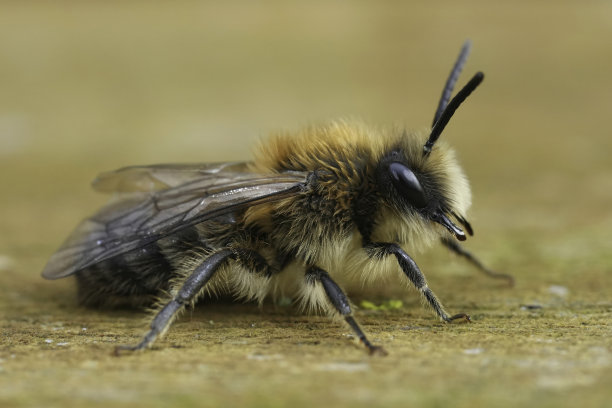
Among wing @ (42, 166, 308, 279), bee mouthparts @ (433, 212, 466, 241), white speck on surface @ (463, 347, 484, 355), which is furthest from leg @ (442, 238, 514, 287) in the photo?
white speck on surface @ (463, 347, 484, 355)

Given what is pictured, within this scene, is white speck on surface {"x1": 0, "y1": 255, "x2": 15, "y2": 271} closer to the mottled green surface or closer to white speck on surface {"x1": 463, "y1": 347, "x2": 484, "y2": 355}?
the mottled green surface

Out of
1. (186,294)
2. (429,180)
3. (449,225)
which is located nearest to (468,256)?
(449,225)

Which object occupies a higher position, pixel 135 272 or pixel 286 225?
pixel 286 225

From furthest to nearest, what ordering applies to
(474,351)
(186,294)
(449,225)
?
(449,225) → (186,294) → (474,351)

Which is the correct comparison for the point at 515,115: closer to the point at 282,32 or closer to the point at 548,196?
the point at 548,196

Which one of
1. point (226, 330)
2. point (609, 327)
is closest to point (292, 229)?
point (226, 330)

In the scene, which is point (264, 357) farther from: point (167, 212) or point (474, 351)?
point (167, 212)
